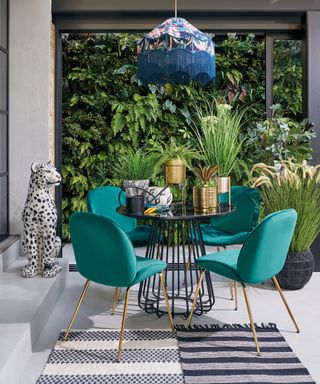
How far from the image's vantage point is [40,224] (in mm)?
3955

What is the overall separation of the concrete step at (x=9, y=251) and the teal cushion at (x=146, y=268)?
1.42 metres

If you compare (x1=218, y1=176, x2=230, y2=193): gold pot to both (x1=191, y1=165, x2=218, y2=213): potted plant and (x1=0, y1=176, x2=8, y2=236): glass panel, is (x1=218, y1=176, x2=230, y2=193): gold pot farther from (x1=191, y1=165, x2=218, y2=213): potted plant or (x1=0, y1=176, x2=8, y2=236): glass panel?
(x1=0, y1=176, x2=8, y2=236): glass panel

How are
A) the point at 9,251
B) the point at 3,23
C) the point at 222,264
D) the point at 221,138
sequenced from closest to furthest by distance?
the point at 222,264 → the point at 9,251 → the point at 3,23 → the point at 221,138

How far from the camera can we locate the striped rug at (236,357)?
8.44 ft

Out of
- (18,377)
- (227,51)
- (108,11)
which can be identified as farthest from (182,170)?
(227,51)

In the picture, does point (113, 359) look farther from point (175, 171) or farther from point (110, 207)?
point (110, 207)

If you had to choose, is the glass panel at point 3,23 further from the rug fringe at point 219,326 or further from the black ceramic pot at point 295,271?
the black ceramic pot at point 295,271

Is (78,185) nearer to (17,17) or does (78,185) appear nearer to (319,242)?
(17,17)

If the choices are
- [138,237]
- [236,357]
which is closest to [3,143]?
[138,237]

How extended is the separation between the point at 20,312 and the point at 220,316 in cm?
135

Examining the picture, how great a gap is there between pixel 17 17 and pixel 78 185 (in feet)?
6.98

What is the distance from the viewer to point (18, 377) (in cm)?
254

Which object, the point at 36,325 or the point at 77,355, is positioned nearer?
the point at 77,355

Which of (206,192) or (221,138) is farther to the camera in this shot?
(221,138)
